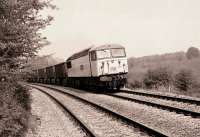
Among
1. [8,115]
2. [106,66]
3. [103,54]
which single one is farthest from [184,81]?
[8,115]

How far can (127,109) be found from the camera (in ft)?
54.6

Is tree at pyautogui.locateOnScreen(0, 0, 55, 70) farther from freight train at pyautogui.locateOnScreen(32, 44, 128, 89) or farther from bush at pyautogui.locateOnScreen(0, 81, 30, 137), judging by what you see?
freight train at pyautogui.locateOnScreen(32, 44, 128, 89)

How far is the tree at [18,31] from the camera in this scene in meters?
10.9

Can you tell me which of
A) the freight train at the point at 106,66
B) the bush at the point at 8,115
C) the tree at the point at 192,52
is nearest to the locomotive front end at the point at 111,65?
the freight train at the point at 106,66

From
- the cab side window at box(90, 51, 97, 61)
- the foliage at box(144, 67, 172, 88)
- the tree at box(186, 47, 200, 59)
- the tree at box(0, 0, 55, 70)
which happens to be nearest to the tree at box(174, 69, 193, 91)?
the foliage at box(144, 67, 172, 88)

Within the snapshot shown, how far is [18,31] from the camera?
37.9ft

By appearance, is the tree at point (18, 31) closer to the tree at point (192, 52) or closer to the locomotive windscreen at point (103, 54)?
the locomotive windscreen at point (103, 54)

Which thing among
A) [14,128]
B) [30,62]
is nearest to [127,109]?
[30,62]

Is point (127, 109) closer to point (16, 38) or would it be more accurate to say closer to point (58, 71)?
point (16, 38)

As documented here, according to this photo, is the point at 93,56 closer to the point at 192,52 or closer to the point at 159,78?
the point at 159,78

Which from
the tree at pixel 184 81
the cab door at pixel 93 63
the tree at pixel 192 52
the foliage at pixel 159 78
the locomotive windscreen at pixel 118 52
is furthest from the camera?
the tree at pixel 192 52

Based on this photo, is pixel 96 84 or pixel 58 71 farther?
pixel 58 71

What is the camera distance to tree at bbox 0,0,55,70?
10.9 m

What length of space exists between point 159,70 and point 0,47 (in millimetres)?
21587
